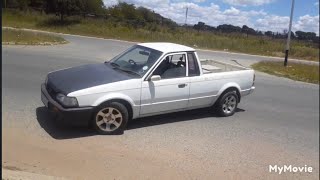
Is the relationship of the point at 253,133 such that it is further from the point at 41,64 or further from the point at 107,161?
the point at 41,64

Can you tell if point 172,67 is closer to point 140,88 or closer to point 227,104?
point 140,88

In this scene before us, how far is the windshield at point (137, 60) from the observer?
22.5 feet

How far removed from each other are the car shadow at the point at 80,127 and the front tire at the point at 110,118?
6.6 inches

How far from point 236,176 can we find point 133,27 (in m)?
35.2

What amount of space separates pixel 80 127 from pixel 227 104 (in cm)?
307

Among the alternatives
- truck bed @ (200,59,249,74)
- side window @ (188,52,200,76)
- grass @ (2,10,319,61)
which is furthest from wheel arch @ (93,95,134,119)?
grass @ (2,10,319,61)

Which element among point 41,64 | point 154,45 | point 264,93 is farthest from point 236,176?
point 41,64

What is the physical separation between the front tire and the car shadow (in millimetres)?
169

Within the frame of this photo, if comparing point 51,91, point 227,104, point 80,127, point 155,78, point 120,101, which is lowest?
point 80,127

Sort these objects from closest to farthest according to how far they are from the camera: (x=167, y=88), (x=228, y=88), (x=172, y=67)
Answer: (x=167, y=88)
(x=172, y=67)
(x=228, y=88)

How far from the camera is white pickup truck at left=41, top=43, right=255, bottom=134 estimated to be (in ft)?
19.8

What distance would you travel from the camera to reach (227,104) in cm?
809

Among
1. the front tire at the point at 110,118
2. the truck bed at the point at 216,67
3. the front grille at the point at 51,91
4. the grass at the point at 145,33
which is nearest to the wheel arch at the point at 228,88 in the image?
the truck bed at the point at 216,67

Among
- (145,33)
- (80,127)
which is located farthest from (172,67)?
(145,33)
